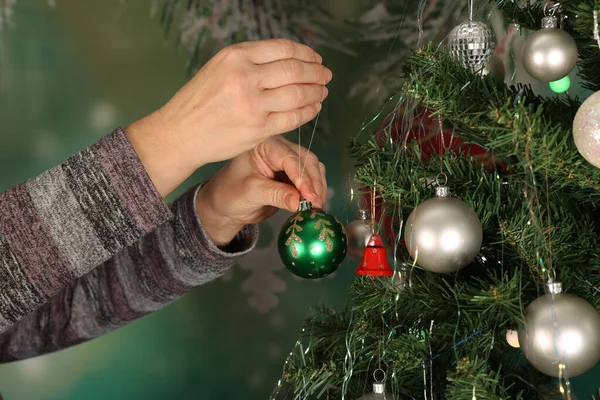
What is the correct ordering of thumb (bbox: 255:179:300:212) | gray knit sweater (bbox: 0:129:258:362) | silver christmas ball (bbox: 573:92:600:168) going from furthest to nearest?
1. thumb (bbox: 255:179:300:212)
2. gray knit sweater (bbox: 0:129:258:362)
3. silver christmas ball (bbox: 573:92:600:168)

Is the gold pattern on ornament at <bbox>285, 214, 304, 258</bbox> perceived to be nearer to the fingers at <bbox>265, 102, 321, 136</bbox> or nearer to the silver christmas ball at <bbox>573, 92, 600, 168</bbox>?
the fingers at <bbox>265, 102, 321, 136</bbox>

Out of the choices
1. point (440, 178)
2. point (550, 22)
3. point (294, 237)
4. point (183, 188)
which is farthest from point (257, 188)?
point (183, 188)

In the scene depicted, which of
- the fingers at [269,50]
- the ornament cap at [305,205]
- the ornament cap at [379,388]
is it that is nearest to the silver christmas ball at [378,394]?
the ornament cap at [379,388]

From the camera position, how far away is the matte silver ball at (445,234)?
0.50 m

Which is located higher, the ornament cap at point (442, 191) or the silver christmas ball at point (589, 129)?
the silver christmas ball at point (589, 129)

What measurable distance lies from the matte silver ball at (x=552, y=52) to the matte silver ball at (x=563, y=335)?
0.60 ft

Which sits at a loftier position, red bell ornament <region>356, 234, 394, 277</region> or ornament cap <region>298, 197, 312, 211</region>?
ornament cap <region>298, 197, 312, 211</region>

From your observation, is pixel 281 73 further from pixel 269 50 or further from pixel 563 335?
pixel 563 335

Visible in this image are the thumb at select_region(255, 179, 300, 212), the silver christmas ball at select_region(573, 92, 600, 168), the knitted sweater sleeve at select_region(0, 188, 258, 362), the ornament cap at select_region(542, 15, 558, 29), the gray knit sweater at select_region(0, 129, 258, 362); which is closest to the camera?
the silver christmas ball at select_region(573, 92, 600, 168)

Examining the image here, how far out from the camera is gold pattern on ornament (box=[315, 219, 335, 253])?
2.12 feet

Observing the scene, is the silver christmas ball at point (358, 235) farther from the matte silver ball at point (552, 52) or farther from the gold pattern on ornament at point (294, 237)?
the matte silver ball at point (552, 52)

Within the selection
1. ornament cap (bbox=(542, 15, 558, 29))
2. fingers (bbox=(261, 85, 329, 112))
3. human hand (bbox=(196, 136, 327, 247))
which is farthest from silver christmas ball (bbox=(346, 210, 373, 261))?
ornament cap (bbox=(542, 15, 558, 29))

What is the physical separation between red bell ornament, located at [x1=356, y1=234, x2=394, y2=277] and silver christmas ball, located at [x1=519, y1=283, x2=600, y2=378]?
18 centimetres

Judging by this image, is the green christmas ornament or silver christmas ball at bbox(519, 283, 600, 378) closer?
silver christmas ball at bbox(519, 283, 600, 378)
